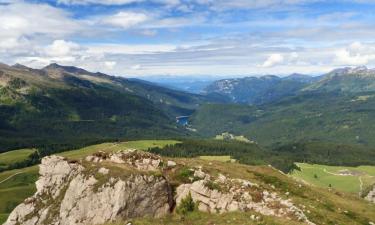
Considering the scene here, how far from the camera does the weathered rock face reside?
74.0m

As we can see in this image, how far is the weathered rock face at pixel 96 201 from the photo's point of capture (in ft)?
243

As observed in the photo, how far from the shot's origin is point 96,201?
75812 millimetres

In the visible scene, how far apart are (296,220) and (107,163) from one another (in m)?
34.0

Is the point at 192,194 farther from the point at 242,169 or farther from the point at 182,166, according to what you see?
the point at 242,169

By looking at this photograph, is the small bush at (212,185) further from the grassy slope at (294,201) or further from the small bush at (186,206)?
the grassy slope at (294,201)

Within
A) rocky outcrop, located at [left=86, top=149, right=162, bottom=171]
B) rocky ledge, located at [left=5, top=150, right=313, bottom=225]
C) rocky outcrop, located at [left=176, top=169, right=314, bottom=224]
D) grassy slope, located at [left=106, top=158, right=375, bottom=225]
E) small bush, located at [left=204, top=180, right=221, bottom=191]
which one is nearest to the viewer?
grassy slope, located at [left=106, top=158, right=375, bottom=225]

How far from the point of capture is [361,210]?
87.2m

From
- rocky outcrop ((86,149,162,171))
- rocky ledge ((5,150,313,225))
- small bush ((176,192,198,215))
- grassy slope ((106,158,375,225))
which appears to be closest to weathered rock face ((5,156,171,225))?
rocky ledge ((5,150,313,225))

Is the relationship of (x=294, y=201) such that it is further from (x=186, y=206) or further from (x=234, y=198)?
(x=186, y=206)

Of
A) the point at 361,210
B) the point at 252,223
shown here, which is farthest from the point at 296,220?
the point at 361,210

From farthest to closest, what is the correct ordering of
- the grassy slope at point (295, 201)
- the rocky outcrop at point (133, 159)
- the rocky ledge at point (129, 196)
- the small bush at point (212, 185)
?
the rocky outcrop at point (133, 159)
the small bush at point (212, 185)
the rocky ledge at point (129, 196)
the grassy slope at point (295, 201)

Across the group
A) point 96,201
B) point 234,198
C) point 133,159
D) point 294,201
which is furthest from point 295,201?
point 96,201

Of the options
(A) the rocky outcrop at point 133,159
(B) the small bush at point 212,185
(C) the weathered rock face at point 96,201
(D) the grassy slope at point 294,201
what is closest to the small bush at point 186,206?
(D) the grassy slope at point 294,201

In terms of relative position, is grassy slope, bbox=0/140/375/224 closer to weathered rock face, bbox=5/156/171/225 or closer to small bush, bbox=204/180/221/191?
weathered rock face, bbox=5/156/171/225
